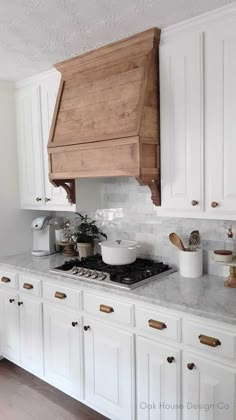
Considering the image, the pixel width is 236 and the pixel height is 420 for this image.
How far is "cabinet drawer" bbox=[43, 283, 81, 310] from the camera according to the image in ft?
7.87

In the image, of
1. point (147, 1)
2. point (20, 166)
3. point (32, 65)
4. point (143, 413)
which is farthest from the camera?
point (20, 166)

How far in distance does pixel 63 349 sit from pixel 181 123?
169 centimetres

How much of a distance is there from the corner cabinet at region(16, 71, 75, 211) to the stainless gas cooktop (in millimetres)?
488

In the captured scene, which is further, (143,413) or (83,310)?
(83,310)

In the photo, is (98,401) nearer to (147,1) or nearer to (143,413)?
→ (143,413)

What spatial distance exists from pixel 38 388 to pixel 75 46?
2.46m

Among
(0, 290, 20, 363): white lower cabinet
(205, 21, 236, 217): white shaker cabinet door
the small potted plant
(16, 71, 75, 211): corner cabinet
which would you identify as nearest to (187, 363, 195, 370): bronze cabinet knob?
Result: (205, 21, 236, 217): white shaker cabinet door

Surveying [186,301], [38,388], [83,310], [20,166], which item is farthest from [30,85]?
[38,388]

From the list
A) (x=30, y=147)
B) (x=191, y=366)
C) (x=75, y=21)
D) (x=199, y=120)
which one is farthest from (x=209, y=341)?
(x=30, y=147)

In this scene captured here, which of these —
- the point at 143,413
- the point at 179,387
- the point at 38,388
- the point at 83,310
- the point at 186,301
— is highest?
the point at 186,301

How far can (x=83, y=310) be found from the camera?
2.36 metres

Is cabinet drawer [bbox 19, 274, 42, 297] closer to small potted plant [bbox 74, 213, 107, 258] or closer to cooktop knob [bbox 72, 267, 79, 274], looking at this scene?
cooktop knob [bbox 72, 267, 79, 274]

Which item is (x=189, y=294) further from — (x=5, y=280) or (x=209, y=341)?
(x=5, y=280)

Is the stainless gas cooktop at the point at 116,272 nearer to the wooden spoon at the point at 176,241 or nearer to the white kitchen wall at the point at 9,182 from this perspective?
the wooden spoon at the point at 176,241
